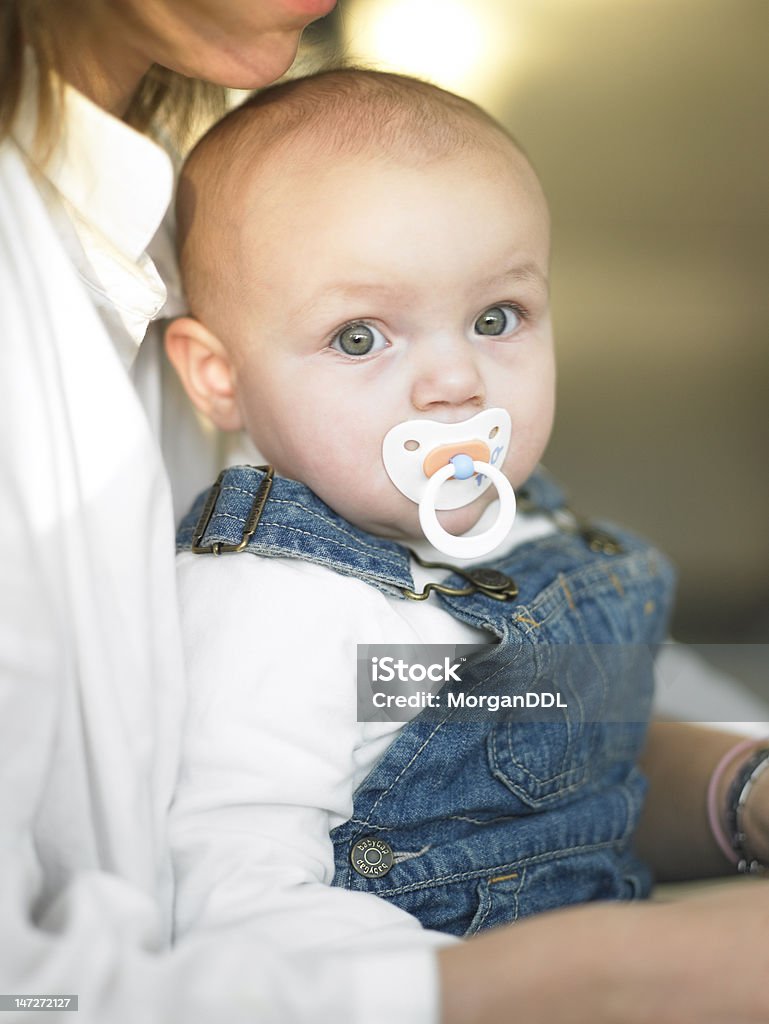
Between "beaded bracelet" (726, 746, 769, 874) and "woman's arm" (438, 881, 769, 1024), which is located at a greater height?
"woman's arm" (438, 881, 769, 1024)

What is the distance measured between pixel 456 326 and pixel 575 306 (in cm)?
32

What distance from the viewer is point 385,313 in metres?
0.71

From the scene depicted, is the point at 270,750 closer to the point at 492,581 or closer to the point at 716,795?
the point at 492,581

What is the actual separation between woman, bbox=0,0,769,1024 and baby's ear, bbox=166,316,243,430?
0.09 m

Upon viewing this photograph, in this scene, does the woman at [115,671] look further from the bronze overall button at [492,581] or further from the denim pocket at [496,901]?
the bronze overall button at [492,581]

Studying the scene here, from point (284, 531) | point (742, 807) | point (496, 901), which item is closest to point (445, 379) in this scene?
point (284, 531)

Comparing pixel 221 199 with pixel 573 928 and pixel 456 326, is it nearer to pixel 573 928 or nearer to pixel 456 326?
pixel 456 326

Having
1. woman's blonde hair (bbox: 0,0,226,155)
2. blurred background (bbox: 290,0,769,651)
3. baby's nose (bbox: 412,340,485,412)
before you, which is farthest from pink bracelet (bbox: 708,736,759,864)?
woman's blonde hair (bbox: 0,0,226,155)

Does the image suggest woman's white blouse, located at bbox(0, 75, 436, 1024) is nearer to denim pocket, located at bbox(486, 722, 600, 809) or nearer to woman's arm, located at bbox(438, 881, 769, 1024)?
woman's arm, located at bbox(438, 881, 769, 1024)

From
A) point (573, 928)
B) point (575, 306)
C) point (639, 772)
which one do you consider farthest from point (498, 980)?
point (575, 306)

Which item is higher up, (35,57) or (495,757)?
(35,57)

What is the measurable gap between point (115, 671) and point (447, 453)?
0.26 meters

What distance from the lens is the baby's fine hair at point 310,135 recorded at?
29.2 inches

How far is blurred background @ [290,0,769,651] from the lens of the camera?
2.74 ft
